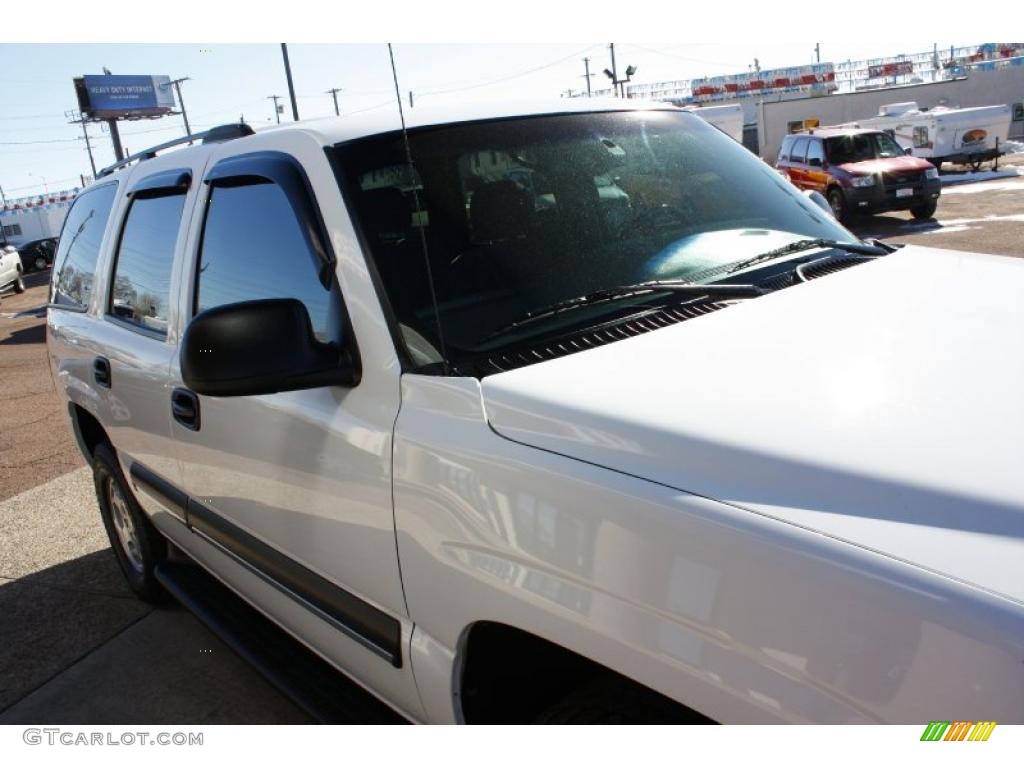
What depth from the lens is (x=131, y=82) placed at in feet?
222

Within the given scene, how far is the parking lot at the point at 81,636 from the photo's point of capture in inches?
130

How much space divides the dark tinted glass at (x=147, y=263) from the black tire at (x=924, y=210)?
16392 mm

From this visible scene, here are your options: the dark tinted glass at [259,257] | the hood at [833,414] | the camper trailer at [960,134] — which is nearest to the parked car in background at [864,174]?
the camper trailer at [960,134]

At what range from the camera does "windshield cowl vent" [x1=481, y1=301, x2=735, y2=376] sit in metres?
1.86

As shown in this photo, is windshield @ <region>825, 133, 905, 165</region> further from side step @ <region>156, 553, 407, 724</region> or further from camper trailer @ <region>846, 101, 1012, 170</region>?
side step @ <region>156, 553, 407, 724</region>

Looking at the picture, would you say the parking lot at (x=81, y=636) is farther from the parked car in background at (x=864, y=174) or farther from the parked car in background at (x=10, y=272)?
the parked car in background at (x=10, y=272)

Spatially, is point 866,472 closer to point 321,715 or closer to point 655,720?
point 655,720

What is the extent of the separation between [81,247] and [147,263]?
116 centimetres

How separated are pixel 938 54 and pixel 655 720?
6177cm

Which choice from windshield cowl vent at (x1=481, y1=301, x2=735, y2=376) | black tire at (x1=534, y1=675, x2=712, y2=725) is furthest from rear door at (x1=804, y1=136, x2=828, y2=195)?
black tire at (x1=534, y1=675, x2=712, y2=725)

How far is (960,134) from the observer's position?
25562mm

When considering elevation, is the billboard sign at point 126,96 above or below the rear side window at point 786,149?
above

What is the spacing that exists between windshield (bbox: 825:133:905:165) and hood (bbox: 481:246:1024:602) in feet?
55.8
